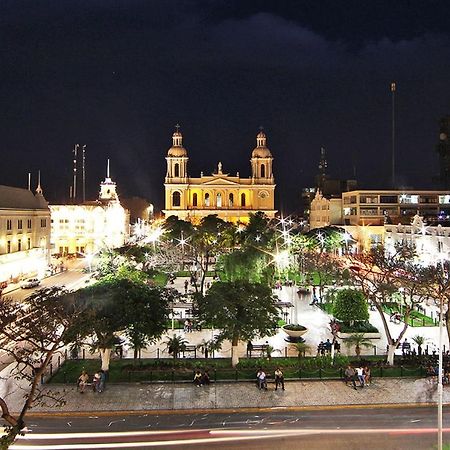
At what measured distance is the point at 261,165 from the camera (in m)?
110

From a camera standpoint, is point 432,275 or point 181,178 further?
point 181,178

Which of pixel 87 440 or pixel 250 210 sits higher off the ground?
pixel 250 210

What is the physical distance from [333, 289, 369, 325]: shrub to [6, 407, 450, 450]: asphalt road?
10334mm

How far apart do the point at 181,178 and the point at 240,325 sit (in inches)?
3434

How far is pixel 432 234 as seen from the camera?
47719 mm

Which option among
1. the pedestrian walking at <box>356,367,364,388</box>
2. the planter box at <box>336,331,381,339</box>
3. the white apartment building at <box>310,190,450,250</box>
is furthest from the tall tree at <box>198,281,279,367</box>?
the white apartment building at <box>310,190,450,250</box>

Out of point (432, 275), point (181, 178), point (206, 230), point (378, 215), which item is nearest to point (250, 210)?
point (181, 178)

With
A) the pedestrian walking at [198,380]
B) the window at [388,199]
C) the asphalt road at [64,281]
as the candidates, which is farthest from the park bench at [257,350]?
the window at [388,199]

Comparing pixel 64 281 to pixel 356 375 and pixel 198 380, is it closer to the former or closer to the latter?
pixel 198 380

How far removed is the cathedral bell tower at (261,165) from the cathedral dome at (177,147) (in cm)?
1650

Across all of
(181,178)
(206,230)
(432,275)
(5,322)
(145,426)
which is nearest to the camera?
(5,322)

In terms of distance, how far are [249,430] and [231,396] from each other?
315cm

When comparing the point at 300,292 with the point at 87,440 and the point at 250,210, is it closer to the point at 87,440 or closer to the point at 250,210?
the point at 87,440

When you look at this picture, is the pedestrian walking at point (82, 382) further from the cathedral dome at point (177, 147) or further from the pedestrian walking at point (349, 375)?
the cathedral dome at point (177, 147)
